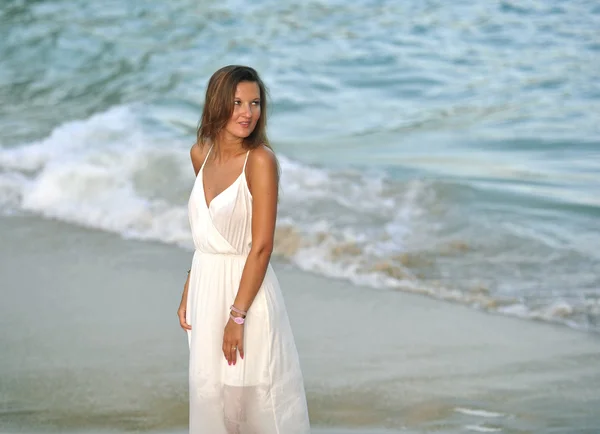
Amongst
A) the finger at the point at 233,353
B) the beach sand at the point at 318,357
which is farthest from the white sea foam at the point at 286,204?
the finger at the point at 233,353

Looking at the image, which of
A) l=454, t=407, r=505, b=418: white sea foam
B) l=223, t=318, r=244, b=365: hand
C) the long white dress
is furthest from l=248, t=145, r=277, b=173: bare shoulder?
l=454, t=407, r=505, b=418: white sea foam

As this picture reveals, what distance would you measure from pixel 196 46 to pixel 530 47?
13.4 feet

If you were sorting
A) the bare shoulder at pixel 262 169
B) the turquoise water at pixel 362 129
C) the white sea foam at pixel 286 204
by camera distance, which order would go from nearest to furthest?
the bare shoulder at pixel 262 169 → the white sea foam at pixel 286 204 → the turquoise water at pixel 362 129

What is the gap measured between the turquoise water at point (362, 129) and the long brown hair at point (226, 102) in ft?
8.87

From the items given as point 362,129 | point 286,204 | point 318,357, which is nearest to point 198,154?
point 318,357

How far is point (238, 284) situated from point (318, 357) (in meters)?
1.75

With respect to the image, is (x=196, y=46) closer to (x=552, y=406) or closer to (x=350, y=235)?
(x=350, y=235)

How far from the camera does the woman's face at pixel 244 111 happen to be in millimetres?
2857

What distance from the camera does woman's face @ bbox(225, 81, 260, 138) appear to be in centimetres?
286

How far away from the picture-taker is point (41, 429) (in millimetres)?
3912

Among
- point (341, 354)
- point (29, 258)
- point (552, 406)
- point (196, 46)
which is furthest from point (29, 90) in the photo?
point (552, 406)

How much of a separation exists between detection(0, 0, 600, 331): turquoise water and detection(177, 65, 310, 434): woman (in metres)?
2.54

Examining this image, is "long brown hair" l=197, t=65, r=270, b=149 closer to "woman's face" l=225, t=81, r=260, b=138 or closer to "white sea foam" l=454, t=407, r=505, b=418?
"woman's face" l=225, t=81, r=260, b=138

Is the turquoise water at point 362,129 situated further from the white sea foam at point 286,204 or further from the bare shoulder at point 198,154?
the bare shoulder at point 198,154
